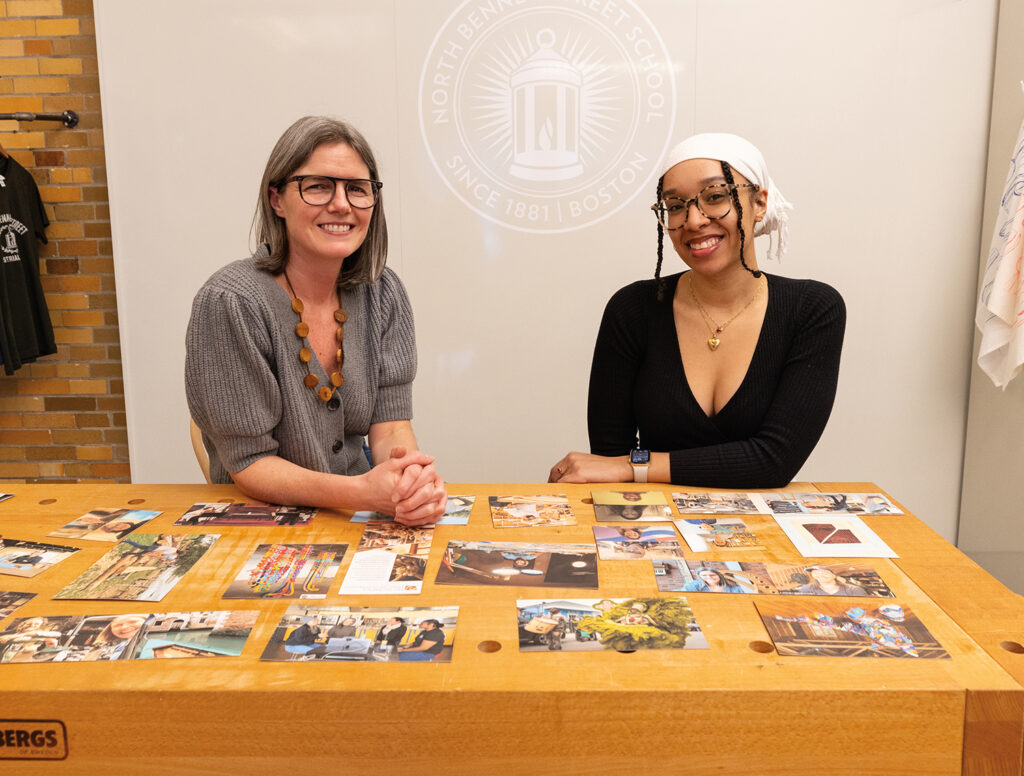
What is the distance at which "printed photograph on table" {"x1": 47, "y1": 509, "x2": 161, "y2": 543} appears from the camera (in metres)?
1.26

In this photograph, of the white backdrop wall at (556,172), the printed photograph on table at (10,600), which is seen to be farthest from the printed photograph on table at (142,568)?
the white backdrop wall at (556,172)

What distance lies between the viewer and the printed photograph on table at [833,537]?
3.89ft

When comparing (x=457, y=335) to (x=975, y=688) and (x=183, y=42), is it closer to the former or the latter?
(x=183, y=42)

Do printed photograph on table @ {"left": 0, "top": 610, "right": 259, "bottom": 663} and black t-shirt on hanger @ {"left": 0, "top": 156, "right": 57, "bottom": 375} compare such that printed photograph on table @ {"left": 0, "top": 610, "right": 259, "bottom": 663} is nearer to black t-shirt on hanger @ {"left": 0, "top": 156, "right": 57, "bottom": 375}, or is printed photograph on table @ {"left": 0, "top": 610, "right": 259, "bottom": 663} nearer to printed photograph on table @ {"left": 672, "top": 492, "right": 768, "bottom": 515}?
printed photograph on table @ {"left": 672, "top": 492, "right": 768, "bottom": 515}

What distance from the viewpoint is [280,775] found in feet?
2.85

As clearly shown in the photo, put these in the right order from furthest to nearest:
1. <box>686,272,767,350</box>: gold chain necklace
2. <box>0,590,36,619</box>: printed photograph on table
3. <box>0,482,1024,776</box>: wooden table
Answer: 1. <box>686,272,767,350</box>: gold chain necklace
2. <box>0,590,36,619</box>: printed photograph on table
3. <box>0,482,1024,776</box>: wooden table

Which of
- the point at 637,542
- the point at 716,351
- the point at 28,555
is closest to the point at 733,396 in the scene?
the point at 716,351

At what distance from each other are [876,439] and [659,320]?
1.51 metres

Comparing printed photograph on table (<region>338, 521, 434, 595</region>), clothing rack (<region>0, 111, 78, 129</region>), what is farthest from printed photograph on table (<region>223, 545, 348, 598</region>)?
clothing rack (<region>0, 111, 78, 129</region>)

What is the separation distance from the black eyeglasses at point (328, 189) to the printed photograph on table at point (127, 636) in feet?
2.80

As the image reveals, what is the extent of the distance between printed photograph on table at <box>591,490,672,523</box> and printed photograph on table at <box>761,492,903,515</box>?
0.19m

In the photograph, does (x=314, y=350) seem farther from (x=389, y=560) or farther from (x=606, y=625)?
(x=606, y=625)

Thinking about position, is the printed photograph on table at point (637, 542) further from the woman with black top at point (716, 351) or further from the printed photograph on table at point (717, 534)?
the woman with black top at point (716, 351)

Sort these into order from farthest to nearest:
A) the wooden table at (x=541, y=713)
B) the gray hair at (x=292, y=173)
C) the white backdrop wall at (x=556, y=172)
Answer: the white backdrop wall at (x=556, y=172) → the gray hair at (x=292, y=173) → the wooden table at (x=541, y=713)
